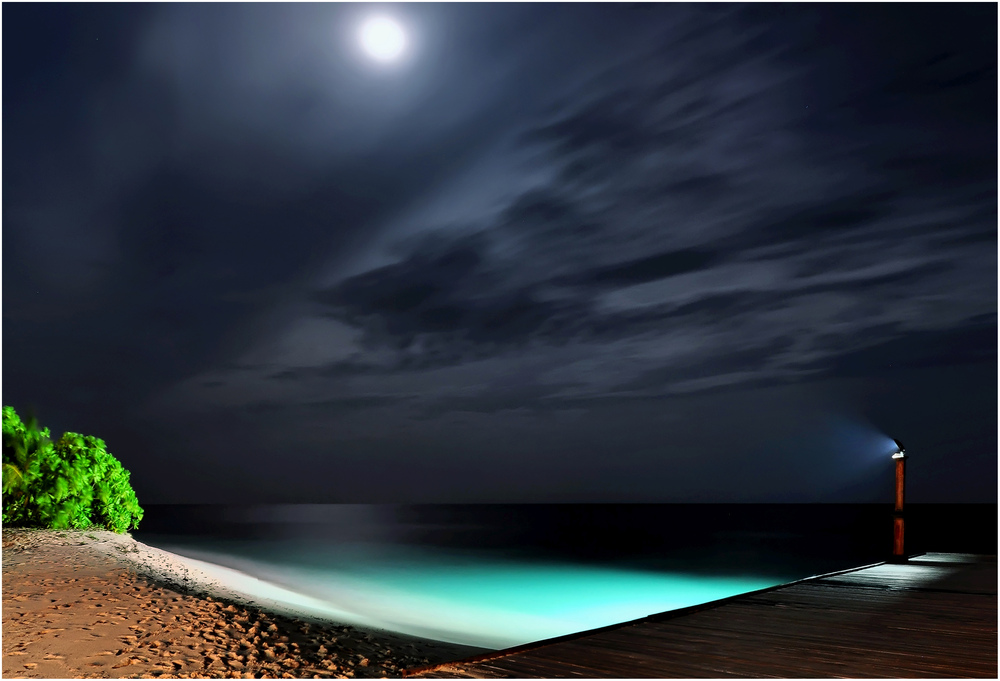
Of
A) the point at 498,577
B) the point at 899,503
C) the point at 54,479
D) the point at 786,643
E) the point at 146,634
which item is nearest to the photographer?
the point at 786,643

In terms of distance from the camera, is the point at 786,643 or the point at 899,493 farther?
the point at 899,493

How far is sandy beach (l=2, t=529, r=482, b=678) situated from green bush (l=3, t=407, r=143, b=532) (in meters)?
3.02

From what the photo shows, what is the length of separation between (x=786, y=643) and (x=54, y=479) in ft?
60.7

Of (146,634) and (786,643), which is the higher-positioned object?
(786,643)

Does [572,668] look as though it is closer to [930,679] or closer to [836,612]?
[930,679]

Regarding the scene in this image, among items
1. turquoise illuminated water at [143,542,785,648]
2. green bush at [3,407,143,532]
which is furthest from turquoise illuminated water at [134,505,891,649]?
green bush at [3,407,143,532]

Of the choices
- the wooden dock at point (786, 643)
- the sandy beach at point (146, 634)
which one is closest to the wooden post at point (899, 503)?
the wooden dock at point (786, 643)

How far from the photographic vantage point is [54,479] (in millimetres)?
17516

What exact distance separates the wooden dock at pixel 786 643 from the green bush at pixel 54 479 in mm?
16480

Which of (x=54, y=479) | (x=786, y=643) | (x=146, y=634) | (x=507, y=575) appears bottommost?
(x=507, y=575)

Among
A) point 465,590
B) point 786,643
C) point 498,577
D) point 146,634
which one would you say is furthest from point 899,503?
point 498,577

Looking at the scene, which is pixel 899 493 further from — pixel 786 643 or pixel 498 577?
pixel 498 577

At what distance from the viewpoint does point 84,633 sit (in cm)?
843

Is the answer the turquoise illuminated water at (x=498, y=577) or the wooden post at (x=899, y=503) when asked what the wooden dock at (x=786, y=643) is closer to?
the wooden post at (x=899, y=503)
